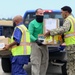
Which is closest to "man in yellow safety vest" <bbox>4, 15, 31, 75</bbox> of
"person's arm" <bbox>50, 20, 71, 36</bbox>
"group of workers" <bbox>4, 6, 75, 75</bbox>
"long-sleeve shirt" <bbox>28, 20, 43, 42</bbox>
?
"group of workers" <bbox>4, 6, 75, 75</bbox>

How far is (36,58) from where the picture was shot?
9.08 meters

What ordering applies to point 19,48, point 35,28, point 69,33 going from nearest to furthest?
1. point 19,48
2. point 69,33
3. point 35,28

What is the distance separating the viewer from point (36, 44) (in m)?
9.05

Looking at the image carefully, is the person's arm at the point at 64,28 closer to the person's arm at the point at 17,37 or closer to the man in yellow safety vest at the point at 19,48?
the man in yellow safety vest at the point at 19,48

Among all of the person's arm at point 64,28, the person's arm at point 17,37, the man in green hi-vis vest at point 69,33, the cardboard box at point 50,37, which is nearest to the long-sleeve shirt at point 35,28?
the cardboard box at point 50,37

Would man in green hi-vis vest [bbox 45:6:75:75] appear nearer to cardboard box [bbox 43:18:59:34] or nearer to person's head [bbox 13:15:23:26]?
cardboard box [bbox 43:18:59:34]

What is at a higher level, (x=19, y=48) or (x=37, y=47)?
(x=19, y=48)

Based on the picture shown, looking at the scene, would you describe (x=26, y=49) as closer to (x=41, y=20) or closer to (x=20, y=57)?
(x=20, y=57)

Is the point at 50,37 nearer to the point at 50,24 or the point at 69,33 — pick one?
the point at 50,24

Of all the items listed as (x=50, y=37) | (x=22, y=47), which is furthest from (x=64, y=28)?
(x=22, y=47)

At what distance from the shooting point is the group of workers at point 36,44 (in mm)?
7719

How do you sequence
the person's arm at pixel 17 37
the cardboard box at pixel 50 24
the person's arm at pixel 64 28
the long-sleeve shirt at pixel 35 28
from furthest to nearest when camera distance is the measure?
the long-sleeve shirt at pixel 35 28, the cardboard box at pixel 50 24, the person's arm at pixel 64 28, the person's arm at pixel 17 37

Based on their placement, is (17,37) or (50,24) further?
(50,24)

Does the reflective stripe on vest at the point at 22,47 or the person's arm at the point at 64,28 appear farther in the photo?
the person's arm at the point at 64,28
